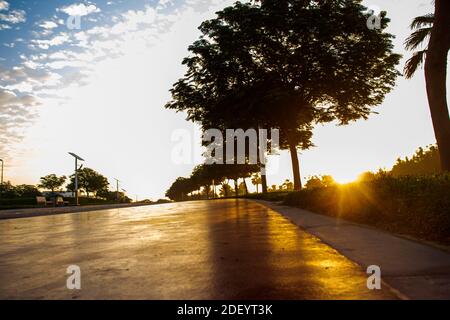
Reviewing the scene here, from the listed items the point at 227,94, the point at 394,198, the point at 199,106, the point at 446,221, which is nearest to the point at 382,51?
the point at 227,94

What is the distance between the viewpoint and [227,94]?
22.2m

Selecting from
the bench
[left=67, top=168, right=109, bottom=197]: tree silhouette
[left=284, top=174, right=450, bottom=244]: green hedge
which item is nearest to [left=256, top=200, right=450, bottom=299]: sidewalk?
[left=284, top=174, right=450, bottom=244]: green hedge

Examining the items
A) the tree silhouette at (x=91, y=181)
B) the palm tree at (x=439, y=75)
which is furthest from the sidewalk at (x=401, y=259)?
the tree silhouette at (x=91, y=181)

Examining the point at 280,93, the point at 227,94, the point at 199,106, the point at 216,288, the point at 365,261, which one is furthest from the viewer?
the point at 199,106

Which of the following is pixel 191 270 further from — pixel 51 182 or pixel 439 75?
pixel 51 182

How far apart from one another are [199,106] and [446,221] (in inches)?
772

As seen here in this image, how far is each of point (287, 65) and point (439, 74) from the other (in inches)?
431

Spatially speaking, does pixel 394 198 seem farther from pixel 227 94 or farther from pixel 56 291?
pixel 227 94

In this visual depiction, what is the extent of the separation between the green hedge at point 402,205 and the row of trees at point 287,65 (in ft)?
34.7

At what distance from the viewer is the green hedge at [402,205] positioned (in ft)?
19.0

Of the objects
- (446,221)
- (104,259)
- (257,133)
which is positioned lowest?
(104,259)

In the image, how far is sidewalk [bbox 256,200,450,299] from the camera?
10.1 feet
